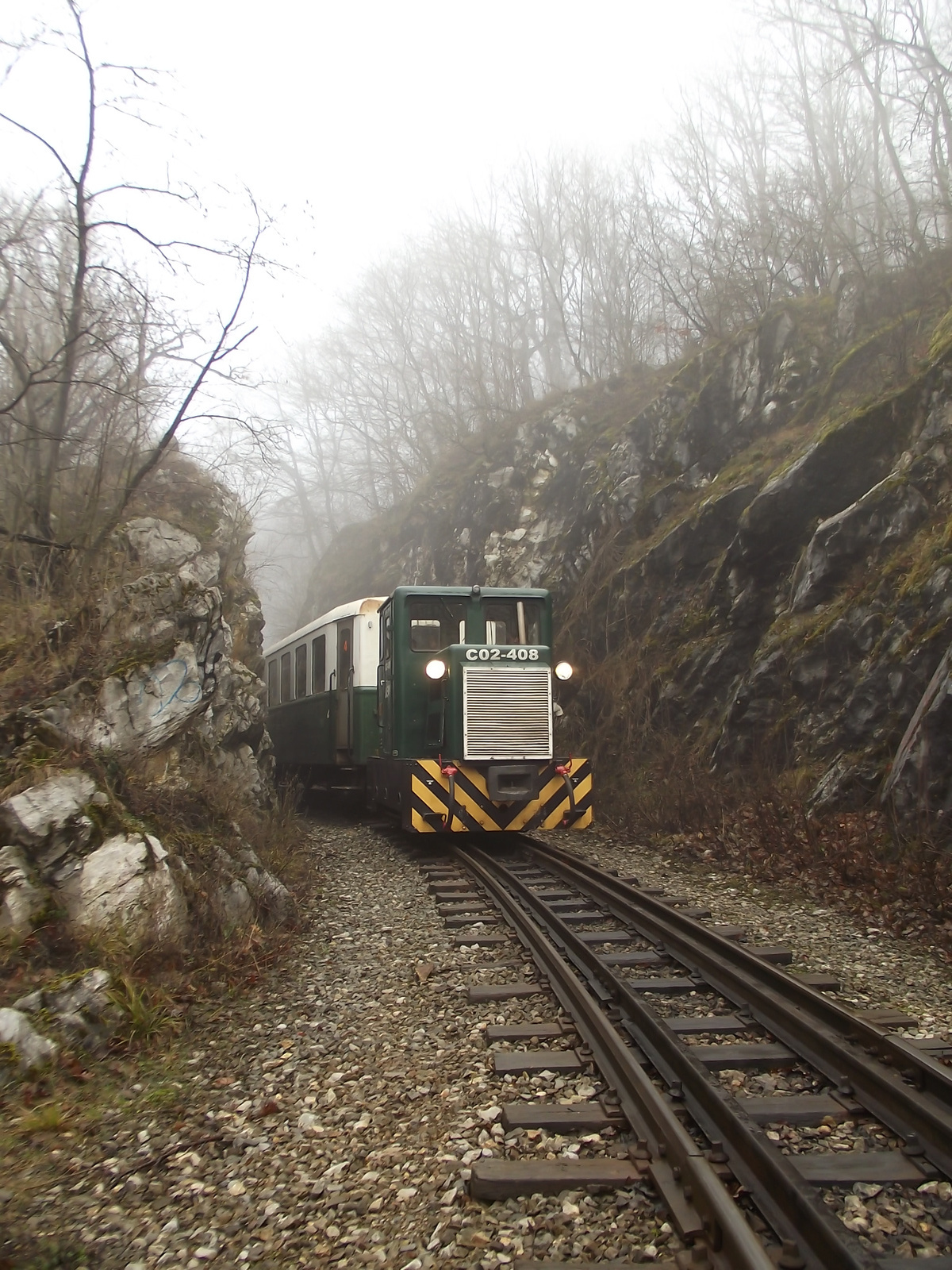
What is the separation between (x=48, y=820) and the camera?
5.76 m

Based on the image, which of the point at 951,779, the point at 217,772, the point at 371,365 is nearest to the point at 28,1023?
the point at 217,772

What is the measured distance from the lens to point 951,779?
306 inches

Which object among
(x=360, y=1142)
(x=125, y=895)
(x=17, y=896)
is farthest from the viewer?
(x=125, y=895)

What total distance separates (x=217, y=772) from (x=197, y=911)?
268 cm

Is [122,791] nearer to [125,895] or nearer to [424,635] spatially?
[125,895]

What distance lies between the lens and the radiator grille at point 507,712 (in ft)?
33.9

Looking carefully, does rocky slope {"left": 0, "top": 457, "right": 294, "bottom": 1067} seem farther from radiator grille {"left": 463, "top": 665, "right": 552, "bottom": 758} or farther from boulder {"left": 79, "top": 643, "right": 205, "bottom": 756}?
radiator grille {"left": 463, "top": 665, "right": 552, "bottom": 758}

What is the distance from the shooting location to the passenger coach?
1023 cm

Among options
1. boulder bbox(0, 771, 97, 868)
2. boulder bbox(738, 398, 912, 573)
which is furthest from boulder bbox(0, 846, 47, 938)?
boulder bbox(738, 398, 912, 573)

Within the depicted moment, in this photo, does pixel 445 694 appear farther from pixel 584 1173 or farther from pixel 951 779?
pixel 584 1173

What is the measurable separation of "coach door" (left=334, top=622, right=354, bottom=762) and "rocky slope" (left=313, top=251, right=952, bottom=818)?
4157mm

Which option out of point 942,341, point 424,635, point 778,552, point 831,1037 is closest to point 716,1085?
point 831,1037

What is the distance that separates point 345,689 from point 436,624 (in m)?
2.88

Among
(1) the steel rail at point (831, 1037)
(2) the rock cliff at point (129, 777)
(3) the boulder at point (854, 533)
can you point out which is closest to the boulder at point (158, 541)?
(2) the rock cliff at point (129, 777)
